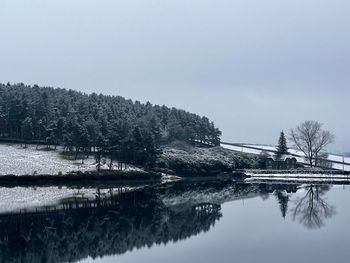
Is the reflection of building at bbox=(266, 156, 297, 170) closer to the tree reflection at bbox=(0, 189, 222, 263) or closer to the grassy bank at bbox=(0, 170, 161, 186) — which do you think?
the grassy bank at bbox=(0, 170, 161, 186)

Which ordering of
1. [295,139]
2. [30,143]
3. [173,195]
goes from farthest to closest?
[295,139]
[30,143]
[173,195]

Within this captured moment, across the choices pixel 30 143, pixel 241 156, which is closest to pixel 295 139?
pixel 241 156

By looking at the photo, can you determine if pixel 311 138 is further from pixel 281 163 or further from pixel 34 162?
pixel 34 162

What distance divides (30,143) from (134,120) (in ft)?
82.0

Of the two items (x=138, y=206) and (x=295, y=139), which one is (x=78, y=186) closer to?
(x=138, y=206)

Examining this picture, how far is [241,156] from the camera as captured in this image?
406 ft

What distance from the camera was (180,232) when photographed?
34.7 m

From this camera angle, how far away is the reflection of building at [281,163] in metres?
127

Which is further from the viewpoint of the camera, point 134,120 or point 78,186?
point 134,120

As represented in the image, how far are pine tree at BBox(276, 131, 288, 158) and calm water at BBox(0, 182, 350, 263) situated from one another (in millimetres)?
82642

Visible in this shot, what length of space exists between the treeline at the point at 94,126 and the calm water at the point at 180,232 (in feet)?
149

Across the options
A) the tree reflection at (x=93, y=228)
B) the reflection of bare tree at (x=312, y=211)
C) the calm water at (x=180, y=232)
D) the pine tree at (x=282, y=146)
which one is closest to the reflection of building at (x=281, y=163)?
the pine tree at (x=282, y=146)

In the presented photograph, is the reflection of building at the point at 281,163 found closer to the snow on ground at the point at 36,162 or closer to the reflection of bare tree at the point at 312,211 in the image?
the snow on ground at the point at 36,162

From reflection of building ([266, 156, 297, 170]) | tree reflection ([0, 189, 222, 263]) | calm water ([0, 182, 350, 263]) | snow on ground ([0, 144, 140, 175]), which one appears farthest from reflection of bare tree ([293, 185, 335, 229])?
reflection of building ([266, 156, 297, 170])
